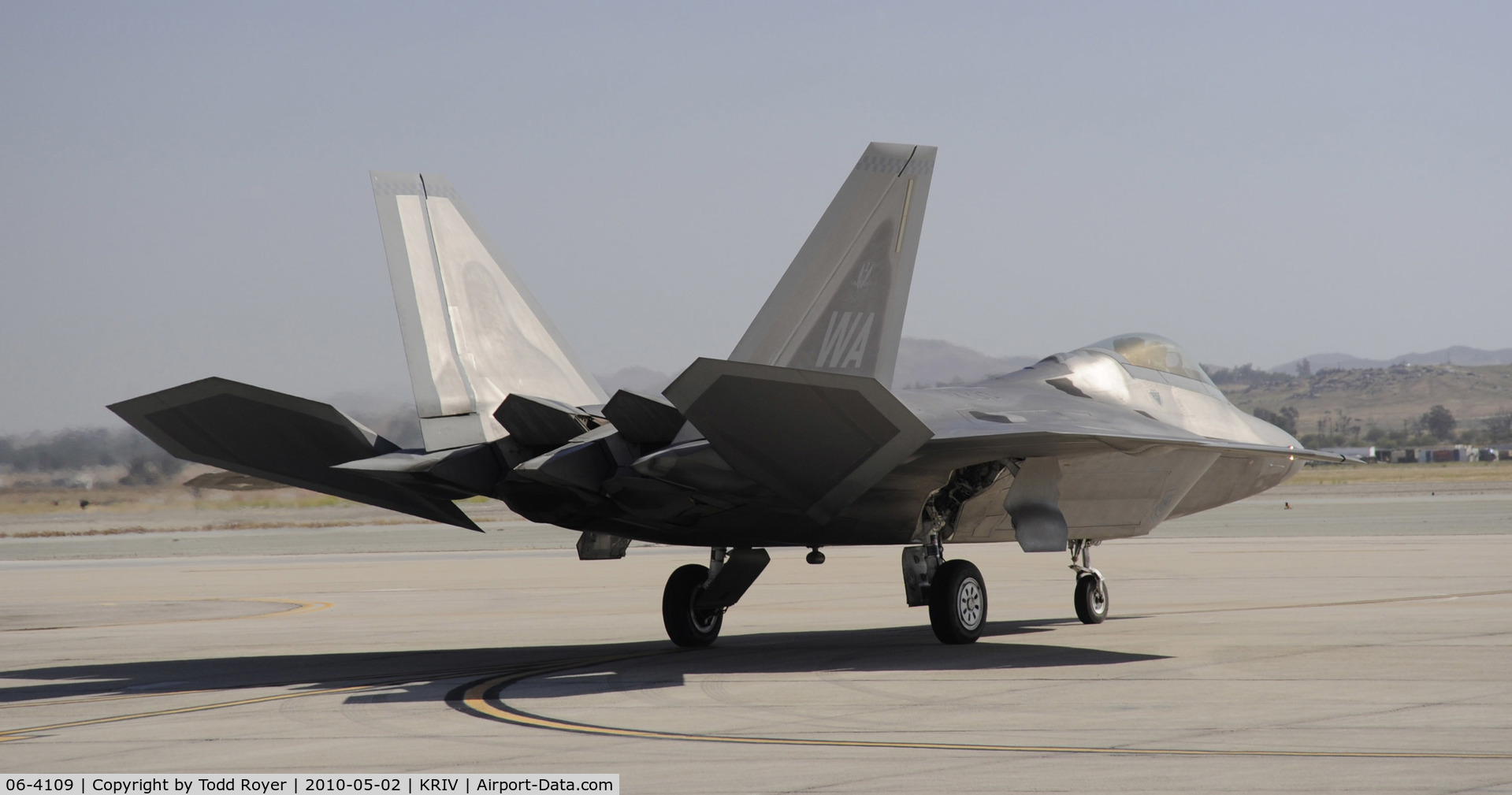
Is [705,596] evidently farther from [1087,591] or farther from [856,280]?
[1087,591]

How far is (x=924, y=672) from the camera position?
11.6 meters

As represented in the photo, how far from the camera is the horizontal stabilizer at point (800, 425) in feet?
32.6

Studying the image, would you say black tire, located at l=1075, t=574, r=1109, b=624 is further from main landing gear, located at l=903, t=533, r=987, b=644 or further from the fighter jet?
main landing gear, located at l=903, t=533, r=987, b=644

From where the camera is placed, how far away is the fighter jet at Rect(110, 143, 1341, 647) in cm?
1145

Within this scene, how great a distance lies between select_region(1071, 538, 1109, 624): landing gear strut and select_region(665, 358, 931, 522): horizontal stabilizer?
526cm

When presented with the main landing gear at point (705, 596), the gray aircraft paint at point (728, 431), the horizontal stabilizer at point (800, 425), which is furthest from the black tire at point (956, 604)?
the horizontal stabilizer at point (800, 425)

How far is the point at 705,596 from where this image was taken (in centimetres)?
1455

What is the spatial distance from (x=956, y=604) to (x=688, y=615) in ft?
9.45

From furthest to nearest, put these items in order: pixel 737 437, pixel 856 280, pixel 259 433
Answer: pixel 856 280 < pixel 259 433 < pixel 737 437

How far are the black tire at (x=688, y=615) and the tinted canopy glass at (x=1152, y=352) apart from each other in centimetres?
545

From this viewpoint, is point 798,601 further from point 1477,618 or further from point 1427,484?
point 1427,484

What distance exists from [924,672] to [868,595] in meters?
10.4

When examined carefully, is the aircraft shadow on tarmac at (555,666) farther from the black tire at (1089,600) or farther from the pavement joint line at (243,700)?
the black tire at (1089,600)

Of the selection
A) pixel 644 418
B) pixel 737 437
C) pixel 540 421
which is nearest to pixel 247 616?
pixel 540 421
